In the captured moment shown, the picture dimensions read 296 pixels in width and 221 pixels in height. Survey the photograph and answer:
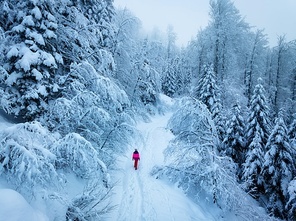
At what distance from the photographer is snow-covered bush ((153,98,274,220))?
35.2 ft

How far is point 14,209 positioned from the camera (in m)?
4.61

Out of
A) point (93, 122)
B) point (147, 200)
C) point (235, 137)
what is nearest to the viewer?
point (93, 122)

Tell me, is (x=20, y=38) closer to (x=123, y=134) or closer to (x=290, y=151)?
(x=123, y=134)

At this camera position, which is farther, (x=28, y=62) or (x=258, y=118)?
(x=258, y=118)

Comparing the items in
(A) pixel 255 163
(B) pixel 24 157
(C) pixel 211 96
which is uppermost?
(C) pixel 211 96

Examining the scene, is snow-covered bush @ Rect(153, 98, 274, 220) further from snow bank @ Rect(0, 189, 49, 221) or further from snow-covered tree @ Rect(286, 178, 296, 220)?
snow bank @ Rect(0, 189, 49, 221)

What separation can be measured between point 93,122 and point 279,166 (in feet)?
46.0

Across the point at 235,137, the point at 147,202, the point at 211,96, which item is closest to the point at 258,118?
the point at 235,137

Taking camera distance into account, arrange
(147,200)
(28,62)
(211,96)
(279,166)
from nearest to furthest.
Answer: (28,62) → (147,200) → (279,166) → (211,96)

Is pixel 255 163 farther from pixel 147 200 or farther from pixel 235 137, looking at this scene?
pixel 147 200

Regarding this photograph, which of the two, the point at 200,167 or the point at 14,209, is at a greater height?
the point at 14,209

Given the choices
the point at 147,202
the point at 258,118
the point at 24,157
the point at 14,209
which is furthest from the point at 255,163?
the point at 14,209

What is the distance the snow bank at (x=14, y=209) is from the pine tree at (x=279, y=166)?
16.0 metres

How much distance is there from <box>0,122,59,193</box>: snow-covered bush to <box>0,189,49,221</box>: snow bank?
0.50m
